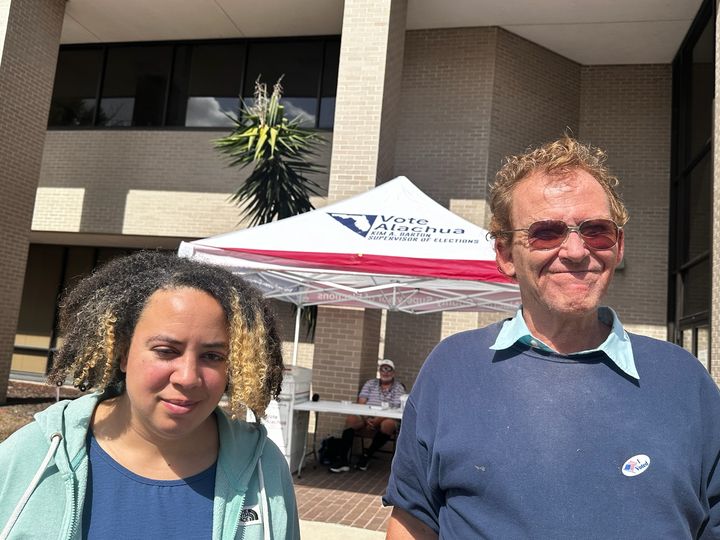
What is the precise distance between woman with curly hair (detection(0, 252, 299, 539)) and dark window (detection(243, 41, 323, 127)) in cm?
1167

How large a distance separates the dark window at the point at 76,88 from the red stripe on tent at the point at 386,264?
981 cm

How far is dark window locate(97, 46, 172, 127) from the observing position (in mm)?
13859

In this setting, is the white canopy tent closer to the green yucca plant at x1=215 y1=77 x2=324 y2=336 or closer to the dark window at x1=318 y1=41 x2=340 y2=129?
the green yucca plant at x1=215 y1=77 x2=324 y2=336

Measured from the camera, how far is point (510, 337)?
171 centimetres

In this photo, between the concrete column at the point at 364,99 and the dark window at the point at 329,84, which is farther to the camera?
the dark window at the point at 329,84

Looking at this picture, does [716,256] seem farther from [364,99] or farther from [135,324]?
[135,324]

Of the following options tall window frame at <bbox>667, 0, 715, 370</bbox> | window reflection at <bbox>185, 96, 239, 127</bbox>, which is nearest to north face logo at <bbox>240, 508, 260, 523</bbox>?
tall window frame at <bbox>667, 0, 715, 370</bbox>

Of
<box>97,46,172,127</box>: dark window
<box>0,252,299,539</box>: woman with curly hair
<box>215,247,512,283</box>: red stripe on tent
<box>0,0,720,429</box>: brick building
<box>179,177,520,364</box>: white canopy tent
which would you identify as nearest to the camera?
<box>0,252,299,539</box>: woman with curly hair

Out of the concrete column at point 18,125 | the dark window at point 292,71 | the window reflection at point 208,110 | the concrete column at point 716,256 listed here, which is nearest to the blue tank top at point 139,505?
the concrete column at point 716,256

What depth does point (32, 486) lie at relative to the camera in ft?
4.87

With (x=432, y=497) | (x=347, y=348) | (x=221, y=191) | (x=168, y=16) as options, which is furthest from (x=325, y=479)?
(x=168, y=16)

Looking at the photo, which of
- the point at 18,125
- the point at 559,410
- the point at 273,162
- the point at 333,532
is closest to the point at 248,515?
the point at 559,410

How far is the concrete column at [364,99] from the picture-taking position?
9.29 meters

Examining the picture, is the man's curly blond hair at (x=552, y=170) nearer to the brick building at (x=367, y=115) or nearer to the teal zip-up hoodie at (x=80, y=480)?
the teal zip-up hoodie at (x=80, y=480)
